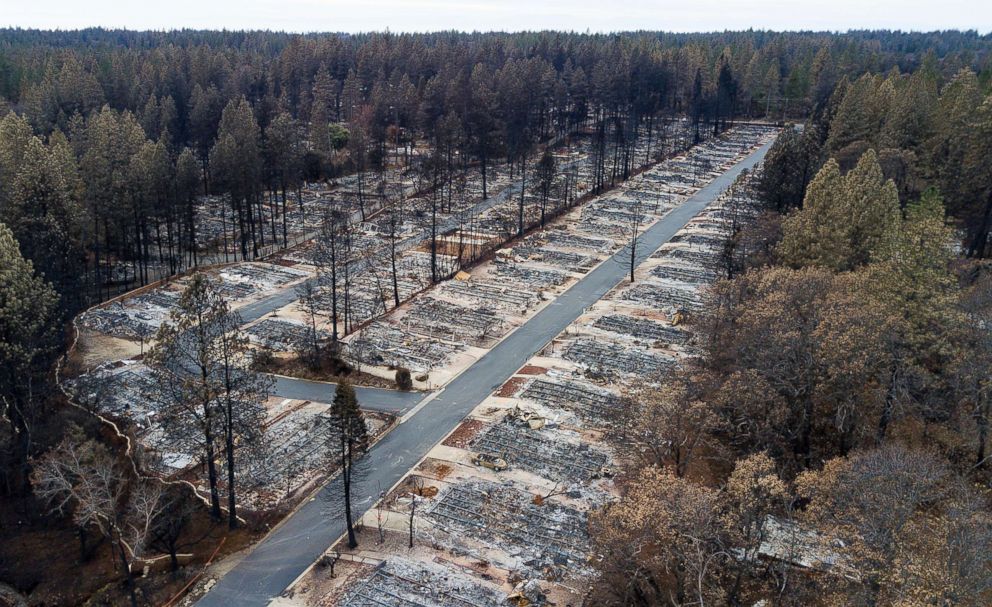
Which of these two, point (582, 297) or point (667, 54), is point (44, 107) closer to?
point (582, 297)

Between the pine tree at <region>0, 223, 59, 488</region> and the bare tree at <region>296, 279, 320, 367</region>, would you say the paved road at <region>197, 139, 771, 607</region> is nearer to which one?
the bare tree at <region>296, 279, 320, 367</region>

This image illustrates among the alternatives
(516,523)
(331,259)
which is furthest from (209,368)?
(331,259)

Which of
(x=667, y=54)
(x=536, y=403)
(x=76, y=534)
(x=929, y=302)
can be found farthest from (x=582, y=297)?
(x=667, y=54)

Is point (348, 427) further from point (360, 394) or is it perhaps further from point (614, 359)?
point (614, 359)

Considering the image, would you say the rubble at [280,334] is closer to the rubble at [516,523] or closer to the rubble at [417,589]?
the rubble at [516,523]

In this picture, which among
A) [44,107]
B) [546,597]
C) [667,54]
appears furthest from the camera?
[667,54]

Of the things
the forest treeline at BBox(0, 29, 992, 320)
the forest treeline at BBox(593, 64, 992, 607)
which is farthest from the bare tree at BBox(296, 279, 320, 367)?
the forest treeline at BBox(593, 64, 992, 607)
